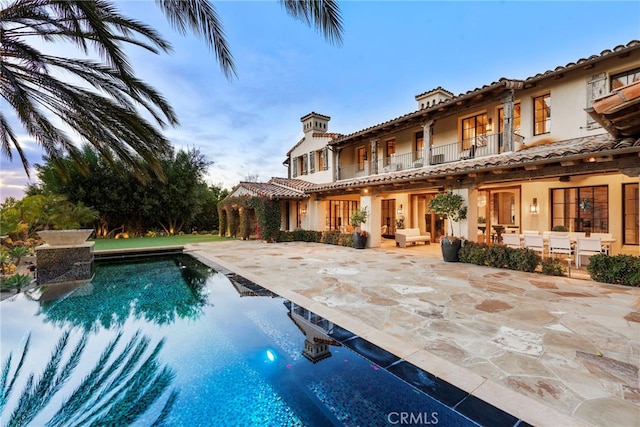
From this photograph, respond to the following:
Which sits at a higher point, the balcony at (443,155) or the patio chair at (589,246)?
the balcony at (443,155)

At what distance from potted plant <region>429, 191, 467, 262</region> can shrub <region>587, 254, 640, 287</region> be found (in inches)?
129

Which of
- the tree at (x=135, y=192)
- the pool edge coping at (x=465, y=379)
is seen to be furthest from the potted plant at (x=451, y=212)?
the tree at (x=135, y=192)

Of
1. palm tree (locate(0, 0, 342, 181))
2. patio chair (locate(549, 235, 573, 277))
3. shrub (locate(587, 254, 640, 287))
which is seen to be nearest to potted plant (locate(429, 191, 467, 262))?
patio chair (locate(549, 235, 573, 277))

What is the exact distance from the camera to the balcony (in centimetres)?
1118

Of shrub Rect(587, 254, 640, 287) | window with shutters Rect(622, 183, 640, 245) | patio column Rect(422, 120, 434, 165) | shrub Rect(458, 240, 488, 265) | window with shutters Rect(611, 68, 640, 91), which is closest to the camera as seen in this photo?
shrub Rect(587, 254, 640, 287)

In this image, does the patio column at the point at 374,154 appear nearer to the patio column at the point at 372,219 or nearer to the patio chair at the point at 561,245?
the patio column at the point at 372,219

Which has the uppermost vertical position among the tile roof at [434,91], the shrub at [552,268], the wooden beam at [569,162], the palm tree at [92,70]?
the tile roof at [434,91]

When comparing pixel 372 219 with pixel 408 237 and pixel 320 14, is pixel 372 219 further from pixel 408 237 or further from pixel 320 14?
pixel 320 14

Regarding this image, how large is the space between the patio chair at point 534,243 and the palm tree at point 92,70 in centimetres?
836

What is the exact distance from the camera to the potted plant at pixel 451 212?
30.7ft

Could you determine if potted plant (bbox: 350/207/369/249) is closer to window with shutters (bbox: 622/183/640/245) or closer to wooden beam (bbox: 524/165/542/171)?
wooden beam (bbox: 524/165/542/171)

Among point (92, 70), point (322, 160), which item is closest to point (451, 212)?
point (92, 70)

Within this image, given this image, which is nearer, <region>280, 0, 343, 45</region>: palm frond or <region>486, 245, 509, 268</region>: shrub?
<region>280, 0, 343, 45</region>: palm frond

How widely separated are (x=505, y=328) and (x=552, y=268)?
487cm
